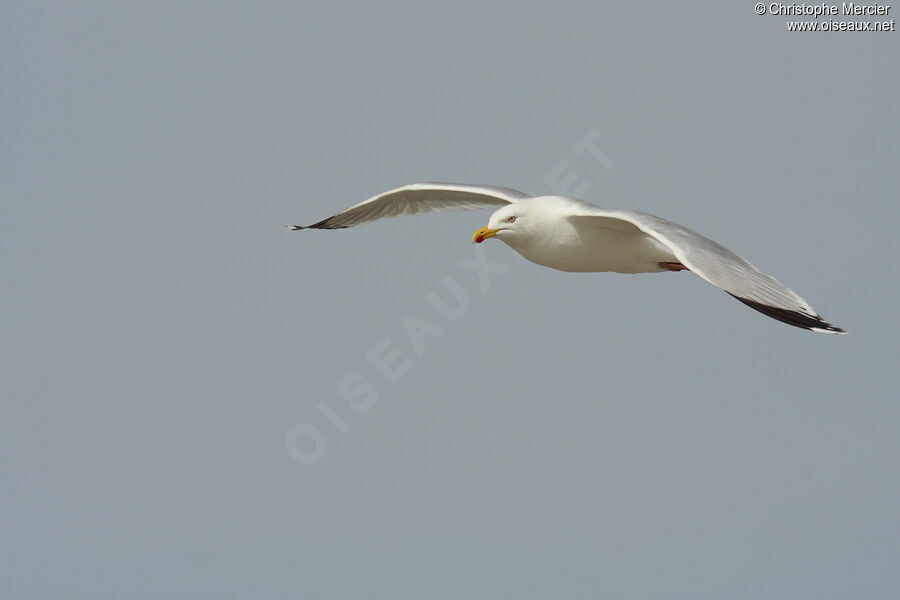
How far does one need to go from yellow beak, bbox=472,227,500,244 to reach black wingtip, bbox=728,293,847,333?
3.26 meters

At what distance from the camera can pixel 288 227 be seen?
47.0 ft

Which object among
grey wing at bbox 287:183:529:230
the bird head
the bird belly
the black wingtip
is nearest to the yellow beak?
the bird head

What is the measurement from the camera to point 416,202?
1413 centimetres

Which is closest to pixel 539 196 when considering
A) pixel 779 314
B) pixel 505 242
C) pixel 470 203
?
pixel 505 242

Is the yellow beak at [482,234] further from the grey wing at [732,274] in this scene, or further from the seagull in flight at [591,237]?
the grey wing at [732,274]

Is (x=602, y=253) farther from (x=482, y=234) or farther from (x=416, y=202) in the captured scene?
(x=416, y=202)

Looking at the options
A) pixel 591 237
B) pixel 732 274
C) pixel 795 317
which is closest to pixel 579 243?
pixel 591 237

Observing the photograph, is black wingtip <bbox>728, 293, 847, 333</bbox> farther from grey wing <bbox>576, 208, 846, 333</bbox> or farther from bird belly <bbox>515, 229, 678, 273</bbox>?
bird belly <bbox>515, 229, 678, 273</bbox>

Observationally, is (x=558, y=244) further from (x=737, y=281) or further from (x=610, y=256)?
(x=737, y=281)

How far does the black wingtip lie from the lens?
8.95m

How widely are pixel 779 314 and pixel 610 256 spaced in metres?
2.63

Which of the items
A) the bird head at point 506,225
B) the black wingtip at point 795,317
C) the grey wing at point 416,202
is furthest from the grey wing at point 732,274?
the grey wing at point 416,202

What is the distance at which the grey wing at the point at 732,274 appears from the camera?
900 centimetres

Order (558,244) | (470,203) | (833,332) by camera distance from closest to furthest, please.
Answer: (833,332), (558,244), (470,203)
